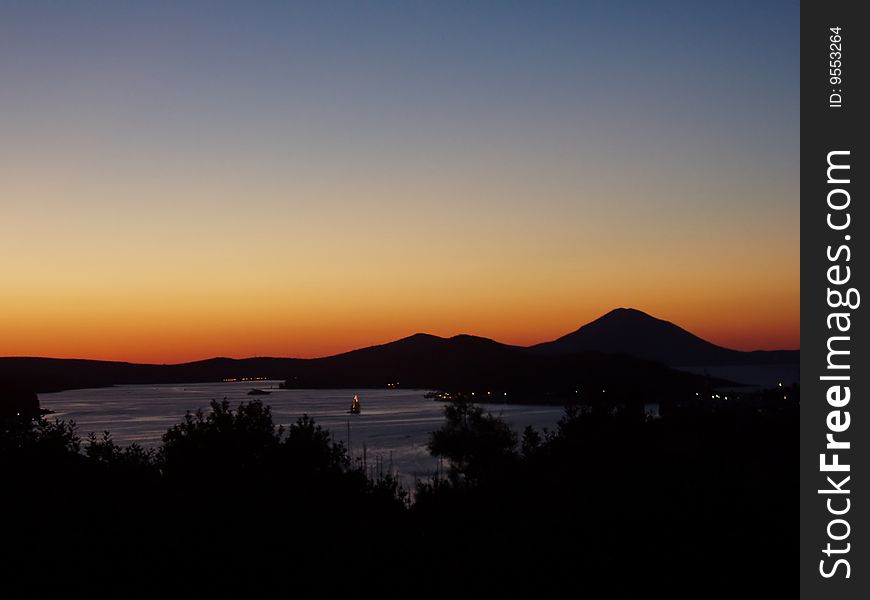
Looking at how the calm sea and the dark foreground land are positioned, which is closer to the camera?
the dark foreground land

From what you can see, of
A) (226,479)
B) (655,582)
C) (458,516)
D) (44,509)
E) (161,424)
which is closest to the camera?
(655,582)

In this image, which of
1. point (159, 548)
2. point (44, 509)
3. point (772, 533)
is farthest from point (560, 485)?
point (44, 509)

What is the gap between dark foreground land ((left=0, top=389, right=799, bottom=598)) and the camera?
13367 millimetres

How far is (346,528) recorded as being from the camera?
17.5m

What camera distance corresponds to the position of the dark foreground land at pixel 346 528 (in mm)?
13367

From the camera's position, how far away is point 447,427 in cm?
5531

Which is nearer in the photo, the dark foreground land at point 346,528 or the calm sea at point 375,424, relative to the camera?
the dark foreground land at point 346,528

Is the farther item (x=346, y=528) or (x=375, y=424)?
(x=375, y=424)

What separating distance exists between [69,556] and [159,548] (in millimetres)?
1551

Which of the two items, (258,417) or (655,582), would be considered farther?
(258,417)
